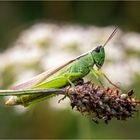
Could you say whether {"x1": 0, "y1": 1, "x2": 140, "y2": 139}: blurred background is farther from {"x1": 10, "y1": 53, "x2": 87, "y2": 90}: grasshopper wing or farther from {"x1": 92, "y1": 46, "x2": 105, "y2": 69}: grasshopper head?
{"x1": 10, "y1": 53, "x2": 87, "y2": 90}: grasshopper wing

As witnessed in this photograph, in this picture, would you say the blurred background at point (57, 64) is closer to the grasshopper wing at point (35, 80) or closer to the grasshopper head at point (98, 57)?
the grasshopper head at point (98, 57)

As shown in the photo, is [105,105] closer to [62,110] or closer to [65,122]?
[62,110]

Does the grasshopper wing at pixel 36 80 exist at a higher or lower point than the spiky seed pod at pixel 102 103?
higher

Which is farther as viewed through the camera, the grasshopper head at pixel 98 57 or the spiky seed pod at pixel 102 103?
the grasshopper head at pixel 98 57

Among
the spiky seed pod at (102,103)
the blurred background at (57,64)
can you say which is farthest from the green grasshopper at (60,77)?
the blurred background at (57,64)

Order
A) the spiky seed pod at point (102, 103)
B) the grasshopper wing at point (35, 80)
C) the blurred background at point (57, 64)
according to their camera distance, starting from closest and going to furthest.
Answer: the spiky seed pod at point (102, 103) < the grasshopper wing at point (35, 80) < the blurred background at point (57, 64)

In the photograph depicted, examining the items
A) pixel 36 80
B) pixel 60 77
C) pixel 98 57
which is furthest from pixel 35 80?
pixel 98 57

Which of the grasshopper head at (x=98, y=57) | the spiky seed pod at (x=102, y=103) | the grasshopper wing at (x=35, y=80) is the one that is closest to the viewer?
the spiky seed pod at (x=102, y=103)

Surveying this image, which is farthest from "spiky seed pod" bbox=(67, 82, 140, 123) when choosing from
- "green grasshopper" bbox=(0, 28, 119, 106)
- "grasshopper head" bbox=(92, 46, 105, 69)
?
"grasshopper head" bbox=(92, 46, 105, 69)

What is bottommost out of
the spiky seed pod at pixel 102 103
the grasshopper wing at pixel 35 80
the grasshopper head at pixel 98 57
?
the spiky seed pod at pixel 102 103

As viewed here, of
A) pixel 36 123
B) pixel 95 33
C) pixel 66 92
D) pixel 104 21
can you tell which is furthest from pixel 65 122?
pixel 104 21
